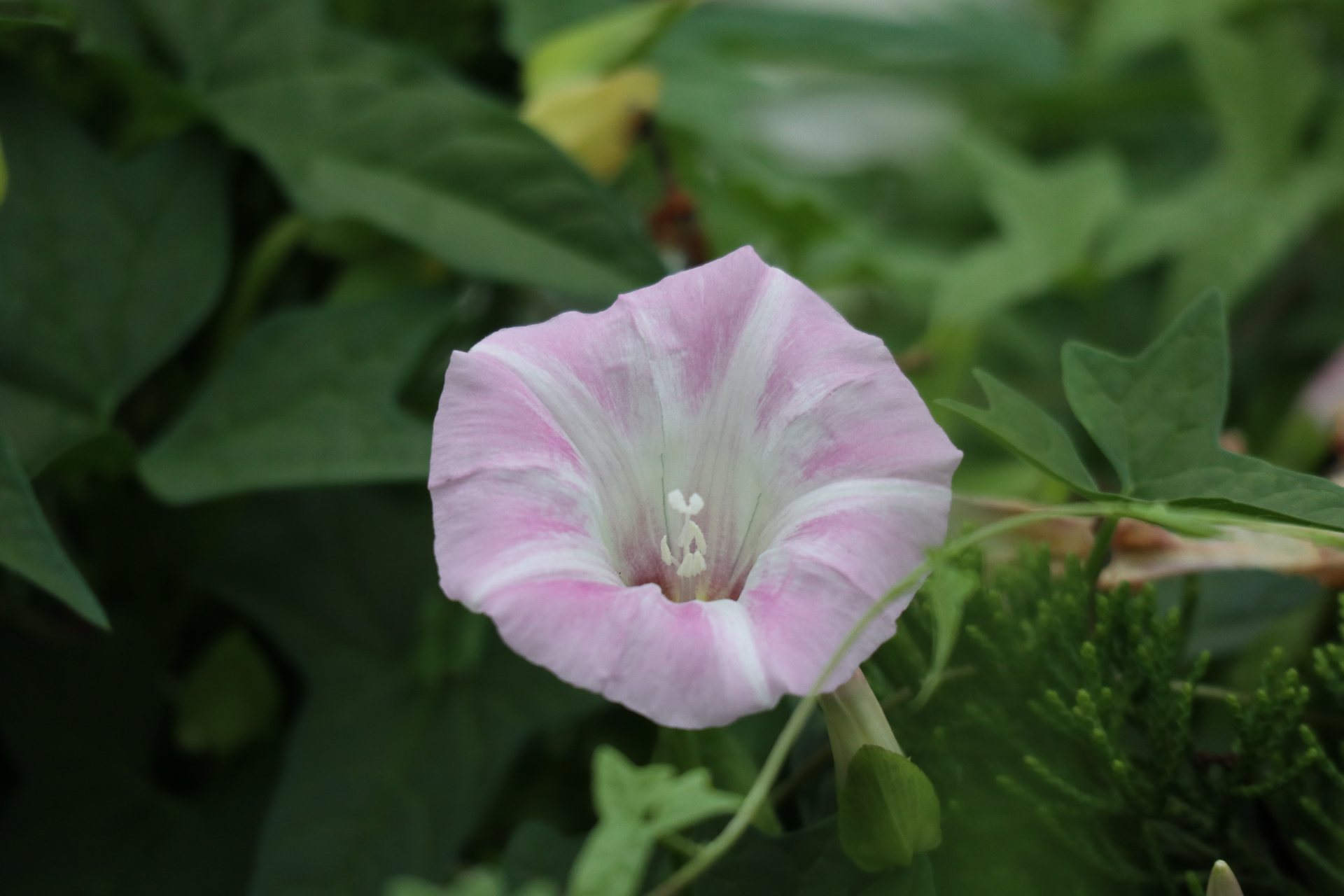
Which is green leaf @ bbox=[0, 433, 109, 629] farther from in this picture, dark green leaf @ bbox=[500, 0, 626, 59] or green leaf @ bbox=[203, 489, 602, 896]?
dark green leaf @ bbox=[500, 0, 626, 59]

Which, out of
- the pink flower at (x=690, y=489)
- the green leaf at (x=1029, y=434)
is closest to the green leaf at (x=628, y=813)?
the pink flower at (x=690, y=489)

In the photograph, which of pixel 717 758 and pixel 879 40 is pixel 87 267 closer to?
pixel 717 758

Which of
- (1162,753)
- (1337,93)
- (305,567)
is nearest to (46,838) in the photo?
(305,567)

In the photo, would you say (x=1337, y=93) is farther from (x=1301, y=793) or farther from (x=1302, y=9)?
(x=1301, y=793)

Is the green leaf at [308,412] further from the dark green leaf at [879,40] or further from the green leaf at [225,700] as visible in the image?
the dark green leaf at [879,40]

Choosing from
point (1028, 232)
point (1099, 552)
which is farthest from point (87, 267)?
point (1028, 232)

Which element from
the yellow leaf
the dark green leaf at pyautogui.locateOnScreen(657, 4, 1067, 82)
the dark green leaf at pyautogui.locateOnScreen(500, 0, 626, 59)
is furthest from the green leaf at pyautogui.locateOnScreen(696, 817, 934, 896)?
the dark green leaf at pyautogui.locateOnScreen(657, 4, 1067, 82)
